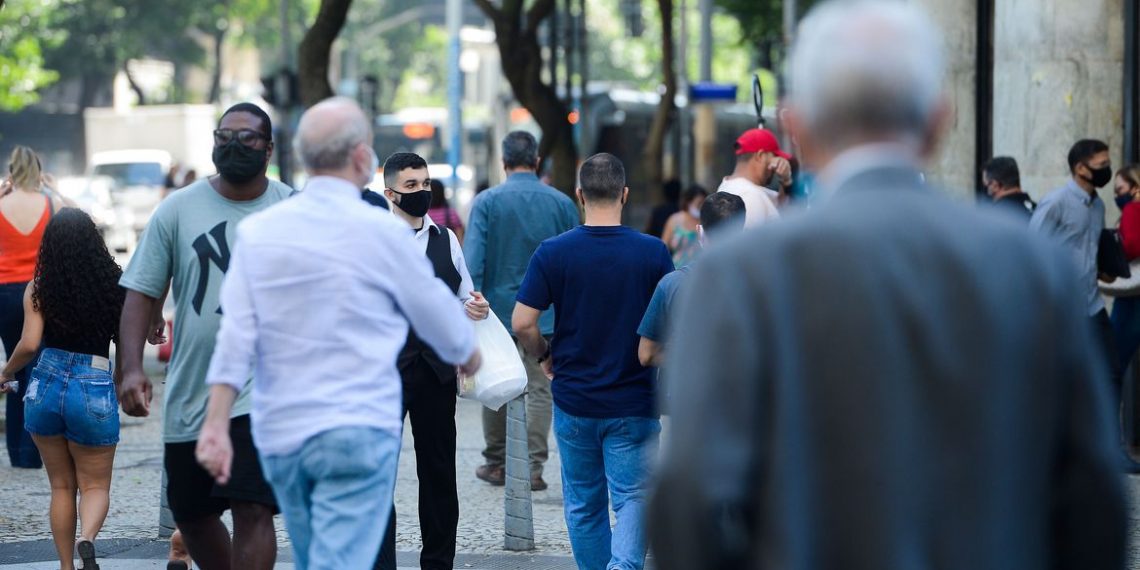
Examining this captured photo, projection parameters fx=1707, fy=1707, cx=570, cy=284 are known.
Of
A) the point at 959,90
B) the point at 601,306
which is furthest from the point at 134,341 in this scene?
the point at 959,90

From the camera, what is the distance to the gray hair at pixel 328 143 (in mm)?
4113

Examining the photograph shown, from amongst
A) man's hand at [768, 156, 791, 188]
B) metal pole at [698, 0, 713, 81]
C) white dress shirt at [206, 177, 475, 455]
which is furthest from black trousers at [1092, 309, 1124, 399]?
metal pole at [698, 0, 713, 81]

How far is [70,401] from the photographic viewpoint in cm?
651

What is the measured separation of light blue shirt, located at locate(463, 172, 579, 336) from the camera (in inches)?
339

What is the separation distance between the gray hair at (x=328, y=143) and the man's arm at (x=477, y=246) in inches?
175

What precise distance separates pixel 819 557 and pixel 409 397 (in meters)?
4.10

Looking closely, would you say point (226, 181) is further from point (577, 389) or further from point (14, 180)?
point (14, 180)

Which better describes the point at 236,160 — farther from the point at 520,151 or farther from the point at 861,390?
the point at 520,151

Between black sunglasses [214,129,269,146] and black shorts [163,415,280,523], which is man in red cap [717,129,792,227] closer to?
black sunglasses [214,129,269,146]

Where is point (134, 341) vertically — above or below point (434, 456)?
above

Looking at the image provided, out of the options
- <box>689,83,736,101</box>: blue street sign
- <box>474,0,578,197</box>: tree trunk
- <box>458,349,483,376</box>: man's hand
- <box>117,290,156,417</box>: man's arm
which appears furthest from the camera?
<box>689,83,736,101</box>: blue street sign

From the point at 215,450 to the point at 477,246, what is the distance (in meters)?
4.71

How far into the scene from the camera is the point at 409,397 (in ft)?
20.6

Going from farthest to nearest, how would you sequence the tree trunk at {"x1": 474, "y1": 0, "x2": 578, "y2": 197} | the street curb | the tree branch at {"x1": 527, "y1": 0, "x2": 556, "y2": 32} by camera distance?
the tree branch at {"x1": 527, "y1": 0, "x2": 556, "y2": 32}, the tree trunk at {"x1": 474, "y1": 0, "x2": 578, "y2": 197}, the street curb
